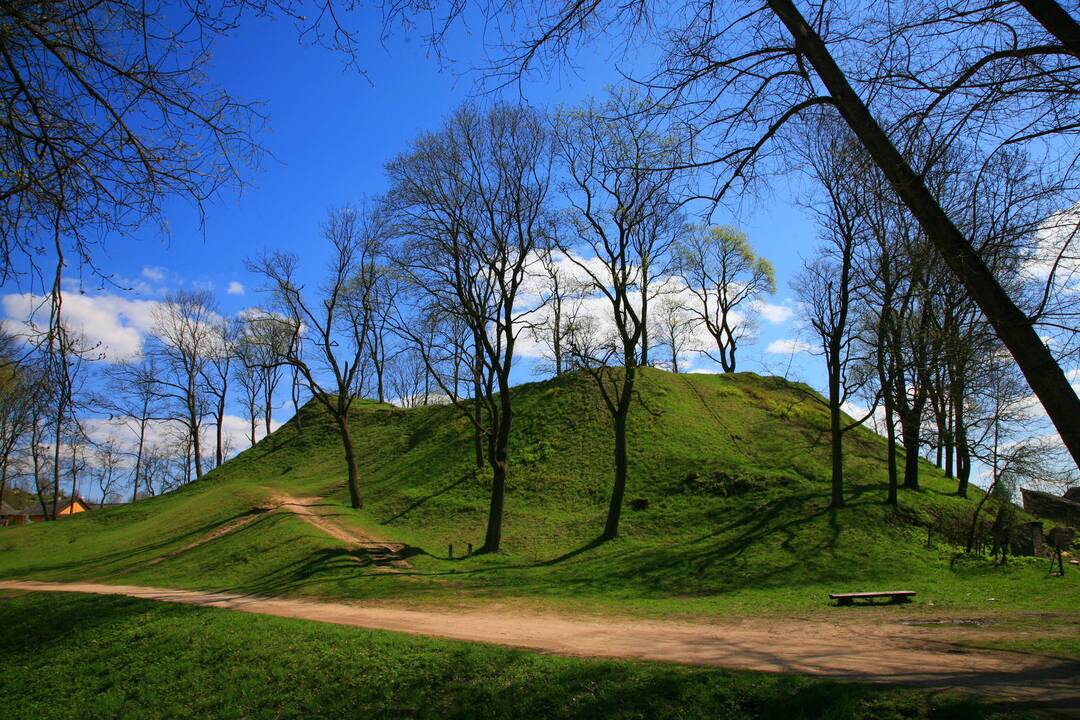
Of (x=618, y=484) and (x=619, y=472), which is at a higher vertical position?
(x=619, y=472)

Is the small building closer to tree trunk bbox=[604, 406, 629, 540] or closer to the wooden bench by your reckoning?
tree trunk bbox=[604, 406, 629, 540]

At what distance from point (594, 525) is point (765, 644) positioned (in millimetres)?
15243

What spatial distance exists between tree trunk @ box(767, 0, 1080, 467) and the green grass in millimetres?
2664

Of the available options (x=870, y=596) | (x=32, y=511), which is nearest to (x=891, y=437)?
(x=870, y=596)

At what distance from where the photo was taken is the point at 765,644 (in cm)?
946

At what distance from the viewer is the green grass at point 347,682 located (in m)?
6.27

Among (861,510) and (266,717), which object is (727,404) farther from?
(266,717)

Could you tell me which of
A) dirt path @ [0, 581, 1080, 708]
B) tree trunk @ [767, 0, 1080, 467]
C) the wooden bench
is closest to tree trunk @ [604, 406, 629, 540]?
the wooden bench

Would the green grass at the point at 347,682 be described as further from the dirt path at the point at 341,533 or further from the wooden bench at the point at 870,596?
the dirt path at the point at 341,533

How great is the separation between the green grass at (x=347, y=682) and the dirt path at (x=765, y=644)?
857 mm

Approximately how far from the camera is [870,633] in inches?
407

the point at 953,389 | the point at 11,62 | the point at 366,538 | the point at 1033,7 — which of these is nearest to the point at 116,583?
the point at 366,538

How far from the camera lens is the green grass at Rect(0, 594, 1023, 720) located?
6.27 m

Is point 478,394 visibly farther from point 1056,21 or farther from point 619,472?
point 1056,21
